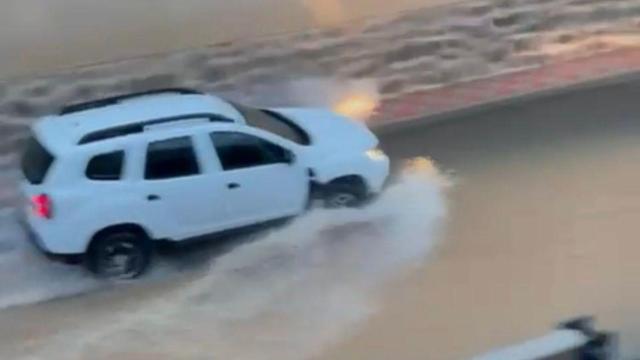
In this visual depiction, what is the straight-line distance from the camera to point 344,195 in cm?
131

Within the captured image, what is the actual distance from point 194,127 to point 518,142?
340 millimetres

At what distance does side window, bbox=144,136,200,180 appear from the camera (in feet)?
4.09

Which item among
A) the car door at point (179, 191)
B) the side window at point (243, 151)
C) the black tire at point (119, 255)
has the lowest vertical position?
the black tire at point (119, 255)

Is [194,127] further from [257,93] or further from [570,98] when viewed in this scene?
[570,98]

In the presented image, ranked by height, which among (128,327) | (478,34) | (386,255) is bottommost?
(128,327)

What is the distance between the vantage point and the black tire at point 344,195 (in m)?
1.30

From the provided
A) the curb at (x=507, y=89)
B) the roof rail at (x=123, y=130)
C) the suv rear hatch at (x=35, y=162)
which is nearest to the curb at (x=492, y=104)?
the curb at (x=507, y=89)

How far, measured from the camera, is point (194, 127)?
126cm

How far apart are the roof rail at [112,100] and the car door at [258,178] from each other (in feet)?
0.22

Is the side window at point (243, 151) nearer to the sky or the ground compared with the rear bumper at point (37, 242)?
nearer to the sky

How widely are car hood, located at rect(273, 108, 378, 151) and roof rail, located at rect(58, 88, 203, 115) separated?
0.09 m

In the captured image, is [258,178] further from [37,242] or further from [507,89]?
[507,89]

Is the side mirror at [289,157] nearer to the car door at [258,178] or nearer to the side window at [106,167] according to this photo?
the car door at [258,178]

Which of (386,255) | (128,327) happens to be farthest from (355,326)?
(128,327)
